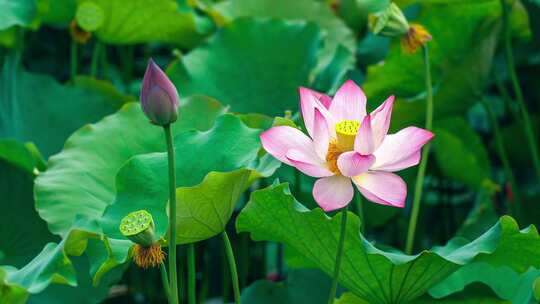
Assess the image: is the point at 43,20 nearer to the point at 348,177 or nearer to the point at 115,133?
the point at 115,133

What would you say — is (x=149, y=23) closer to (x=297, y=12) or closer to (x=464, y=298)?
(x=297, y=12)

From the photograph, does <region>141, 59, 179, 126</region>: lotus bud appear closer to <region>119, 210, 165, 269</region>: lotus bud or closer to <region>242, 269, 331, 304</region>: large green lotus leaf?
<region>119, 210, 165, 269</region>: lotus bud

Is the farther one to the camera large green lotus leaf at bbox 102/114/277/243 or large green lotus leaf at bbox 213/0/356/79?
large green lotus leaf at bbox 213/0/356/79

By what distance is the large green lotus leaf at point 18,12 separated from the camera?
1.56 metres

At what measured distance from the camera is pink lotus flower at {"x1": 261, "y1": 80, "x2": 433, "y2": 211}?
89 cm

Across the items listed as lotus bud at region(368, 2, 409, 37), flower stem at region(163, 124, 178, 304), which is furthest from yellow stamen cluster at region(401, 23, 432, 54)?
flower stem at region(163, 124, 178, 304)

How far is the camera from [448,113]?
5.47 ft

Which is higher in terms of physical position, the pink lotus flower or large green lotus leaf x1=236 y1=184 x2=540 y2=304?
the pink lotus flower

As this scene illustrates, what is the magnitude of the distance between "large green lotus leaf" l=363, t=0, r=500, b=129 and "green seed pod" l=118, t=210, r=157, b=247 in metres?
0.70

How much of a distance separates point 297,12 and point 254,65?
23cm

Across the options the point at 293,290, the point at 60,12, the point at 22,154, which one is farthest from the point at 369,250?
the point at 60,12

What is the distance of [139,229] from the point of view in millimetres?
923

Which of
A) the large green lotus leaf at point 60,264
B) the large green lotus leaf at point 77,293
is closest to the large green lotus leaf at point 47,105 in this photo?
the large green lotus leaf at point 77,293

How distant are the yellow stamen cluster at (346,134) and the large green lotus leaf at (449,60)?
604mm
